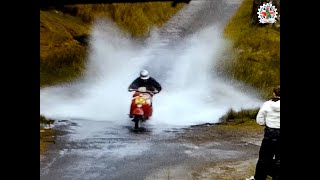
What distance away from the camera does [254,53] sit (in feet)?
12.4

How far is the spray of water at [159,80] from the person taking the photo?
3682 mm

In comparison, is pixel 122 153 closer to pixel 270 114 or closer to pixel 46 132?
pixel 46 132

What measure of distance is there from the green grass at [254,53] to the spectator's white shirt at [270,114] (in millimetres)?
309

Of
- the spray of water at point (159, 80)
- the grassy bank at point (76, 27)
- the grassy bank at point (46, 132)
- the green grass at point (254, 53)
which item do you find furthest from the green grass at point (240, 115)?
the grassy bank at point (46, 132)

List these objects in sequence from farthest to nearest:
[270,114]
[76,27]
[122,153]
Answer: [76,27], [122,153], [270,114]

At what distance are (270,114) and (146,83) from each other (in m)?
0.89

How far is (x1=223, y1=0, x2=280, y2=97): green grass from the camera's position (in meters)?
3.74

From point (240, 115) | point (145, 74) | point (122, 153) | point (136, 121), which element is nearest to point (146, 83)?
point (145, 74)

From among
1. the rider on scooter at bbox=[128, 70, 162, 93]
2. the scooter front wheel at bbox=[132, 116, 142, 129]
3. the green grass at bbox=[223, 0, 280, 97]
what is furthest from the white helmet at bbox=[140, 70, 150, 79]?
the green grass at bbox=[223, 0, 280, 97]

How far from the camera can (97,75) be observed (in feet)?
12.6

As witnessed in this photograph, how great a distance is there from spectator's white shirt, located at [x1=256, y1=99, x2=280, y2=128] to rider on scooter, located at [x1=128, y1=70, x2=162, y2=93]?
0.74m
